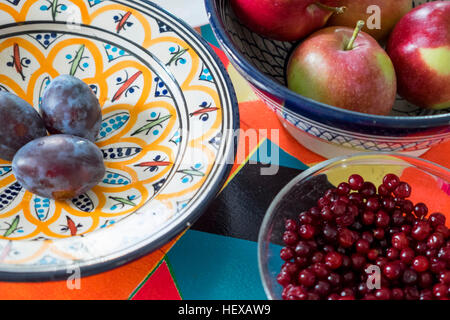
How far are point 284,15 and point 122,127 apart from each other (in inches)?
8.0

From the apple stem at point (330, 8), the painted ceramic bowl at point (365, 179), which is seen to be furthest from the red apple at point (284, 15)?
the painted ceramic bowl at point (365, 179)

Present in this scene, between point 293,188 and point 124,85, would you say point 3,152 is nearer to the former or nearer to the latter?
point 124,85

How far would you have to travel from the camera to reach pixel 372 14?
503mm

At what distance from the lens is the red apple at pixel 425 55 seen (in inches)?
18.0

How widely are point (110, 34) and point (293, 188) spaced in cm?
27

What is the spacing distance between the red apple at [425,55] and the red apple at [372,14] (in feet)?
0.08

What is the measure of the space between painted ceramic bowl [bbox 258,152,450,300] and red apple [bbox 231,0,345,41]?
5.6 inches

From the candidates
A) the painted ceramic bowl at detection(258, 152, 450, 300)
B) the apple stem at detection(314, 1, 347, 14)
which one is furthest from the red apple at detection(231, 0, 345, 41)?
the painted ceramic bowl at detection(258, 152, 450, 300)

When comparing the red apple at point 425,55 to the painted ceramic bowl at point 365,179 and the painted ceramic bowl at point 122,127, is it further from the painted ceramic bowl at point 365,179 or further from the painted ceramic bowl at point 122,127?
the painted ceramic bowl at point 122,127

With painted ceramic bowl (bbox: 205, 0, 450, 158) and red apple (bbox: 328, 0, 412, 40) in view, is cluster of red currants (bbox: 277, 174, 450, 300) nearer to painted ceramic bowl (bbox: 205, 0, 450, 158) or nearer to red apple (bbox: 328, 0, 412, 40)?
painted ceramic bowl (bbox: 205, 0, 450, 158)

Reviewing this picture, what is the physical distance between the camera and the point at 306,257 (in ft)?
1.35

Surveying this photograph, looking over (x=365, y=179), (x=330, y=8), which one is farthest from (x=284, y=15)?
(x=365, y=179)

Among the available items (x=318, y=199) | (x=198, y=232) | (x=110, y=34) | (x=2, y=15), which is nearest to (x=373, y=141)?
(x=318, y=199)

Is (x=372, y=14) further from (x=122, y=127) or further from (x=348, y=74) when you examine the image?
(x=122, y=127)
